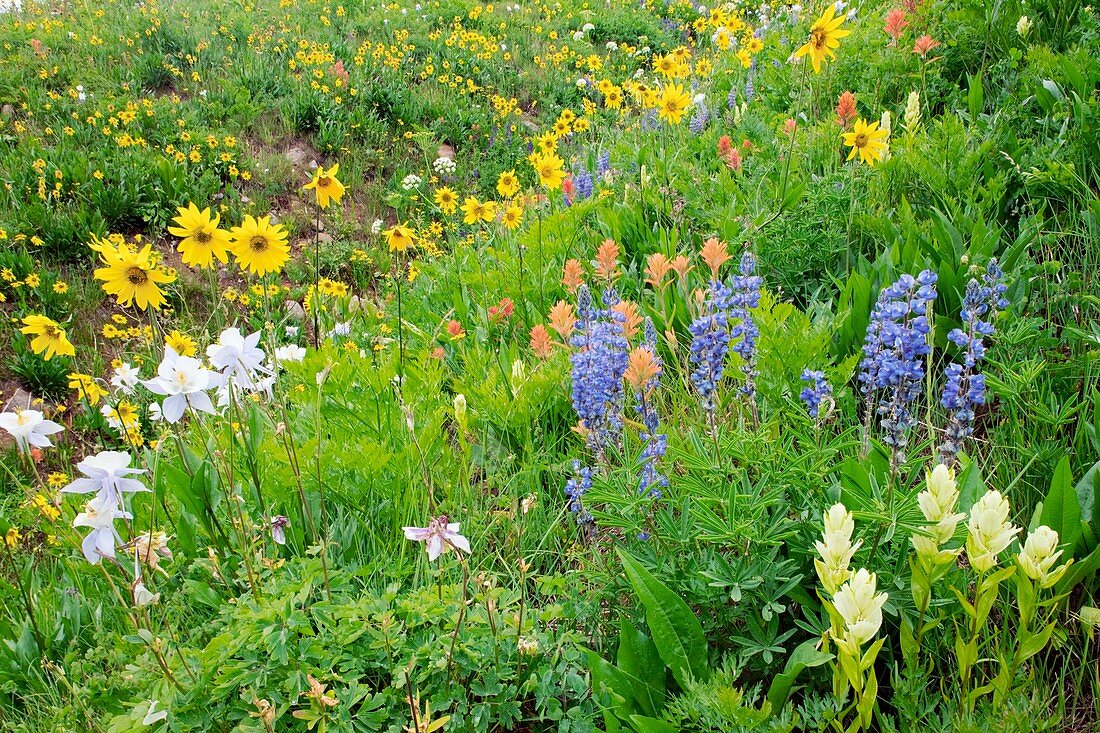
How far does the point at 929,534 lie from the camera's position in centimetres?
115

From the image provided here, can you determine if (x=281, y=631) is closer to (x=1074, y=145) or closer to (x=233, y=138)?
(x=1074, y=145)

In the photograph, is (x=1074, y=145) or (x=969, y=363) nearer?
(x=969, y=363)

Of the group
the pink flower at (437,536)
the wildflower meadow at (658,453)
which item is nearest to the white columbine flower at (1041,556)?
the wildflower meadow at (658,453)

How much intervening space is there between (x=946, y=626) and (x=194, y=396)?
1592 mm

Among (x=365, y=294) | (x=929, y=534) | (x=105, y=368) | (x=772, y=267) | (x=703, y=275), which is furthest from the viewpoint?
(x=365, y=294)

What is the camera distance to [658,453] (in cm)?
169

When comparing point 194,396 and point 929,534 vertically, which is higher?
point 194,396

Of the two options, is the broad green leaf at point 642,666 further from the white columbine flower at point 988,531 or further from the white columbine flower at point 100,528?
the white columbine flower at point 100,528

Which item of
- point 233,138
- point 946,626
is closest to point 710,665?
point 946,626

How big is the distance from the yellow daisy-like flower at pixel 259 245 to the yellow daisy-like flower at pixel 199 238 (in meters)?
0.05

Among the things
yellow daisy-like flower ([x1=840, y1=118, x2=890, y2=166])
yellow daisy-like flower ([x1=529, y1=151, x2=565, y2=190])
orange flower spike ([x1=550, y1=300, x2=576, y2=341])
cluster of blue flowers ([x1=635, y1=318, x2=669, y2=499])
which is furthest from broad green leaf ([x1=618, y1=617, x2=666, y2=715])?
yellow daisy-like flower ([x1=529, y1=151, x2=565, y2=190])

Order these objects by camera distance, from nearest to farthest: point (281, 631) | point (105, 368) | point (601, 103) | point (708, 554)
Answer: point (281, 631) < point (708, 554) < point (105, 368) < point (601, 103)

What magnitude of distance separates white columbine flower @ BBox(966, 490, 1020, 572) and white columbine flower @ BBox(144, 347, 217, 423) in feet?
4.66

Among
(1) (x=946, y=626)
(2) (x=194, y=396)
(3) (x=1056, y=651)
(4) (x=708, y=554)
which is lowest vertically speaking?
(3) (x=1056, y=651)
